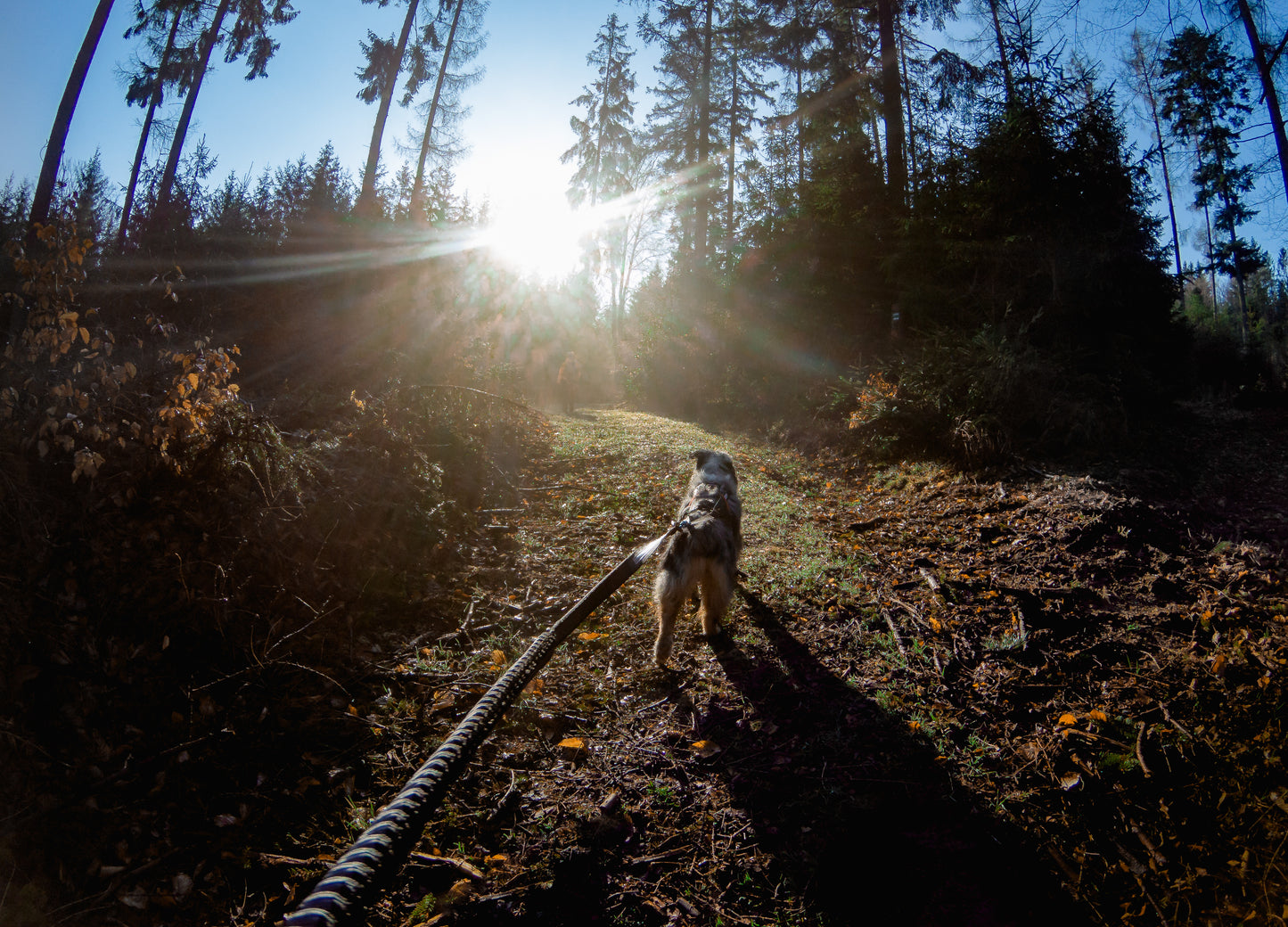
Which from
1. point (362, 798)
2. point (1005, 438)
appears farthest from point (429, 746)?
point (1005, 438)

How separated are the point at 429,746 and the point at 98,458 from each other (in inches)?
99.0

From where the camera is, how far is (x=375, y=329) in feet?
34.8

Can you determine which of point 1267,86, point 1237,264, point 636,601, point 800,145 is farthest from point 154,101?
point 1237,264

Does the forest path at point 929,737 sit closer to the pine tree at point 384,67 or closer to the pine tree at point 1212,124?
the pine tree at point 1212,124

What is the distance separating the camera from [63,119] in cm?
818

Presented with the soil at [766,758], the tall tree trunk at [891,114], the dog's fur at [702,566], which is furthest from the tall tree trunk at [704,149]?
the soil at [766,758]

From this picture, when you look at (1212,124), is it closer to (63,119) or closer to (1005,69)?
(1005,69)

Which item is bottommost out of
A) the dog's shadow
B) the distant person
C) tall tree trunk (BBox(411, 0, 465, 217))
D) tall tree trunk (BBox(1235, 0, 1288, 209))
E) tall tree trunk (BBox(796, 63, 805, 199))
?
the dog's shadow

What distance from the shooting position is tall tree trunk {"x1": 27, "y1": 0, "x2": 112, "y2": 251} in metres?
7.47

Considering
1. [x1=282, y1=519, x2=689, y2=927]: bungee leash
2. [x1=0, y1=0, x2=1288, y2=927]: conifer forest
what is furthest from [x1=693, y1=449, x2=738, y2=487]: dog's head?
[x1=282, y1=519, x2=689, y2=927]: bungee leash

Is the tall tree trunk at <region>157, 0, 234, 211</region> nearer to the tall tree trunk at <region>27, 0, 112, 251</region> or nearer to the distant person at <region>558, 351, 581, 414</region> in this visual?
the tall tree trunk at <region>27, 0, 112, 251</region>

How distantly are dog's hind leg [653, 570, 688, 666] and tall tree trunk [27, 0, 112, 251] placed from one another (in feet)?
32.9

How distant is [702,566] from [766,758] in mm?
1483

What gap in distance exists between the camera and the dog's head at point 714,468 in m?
5.67
